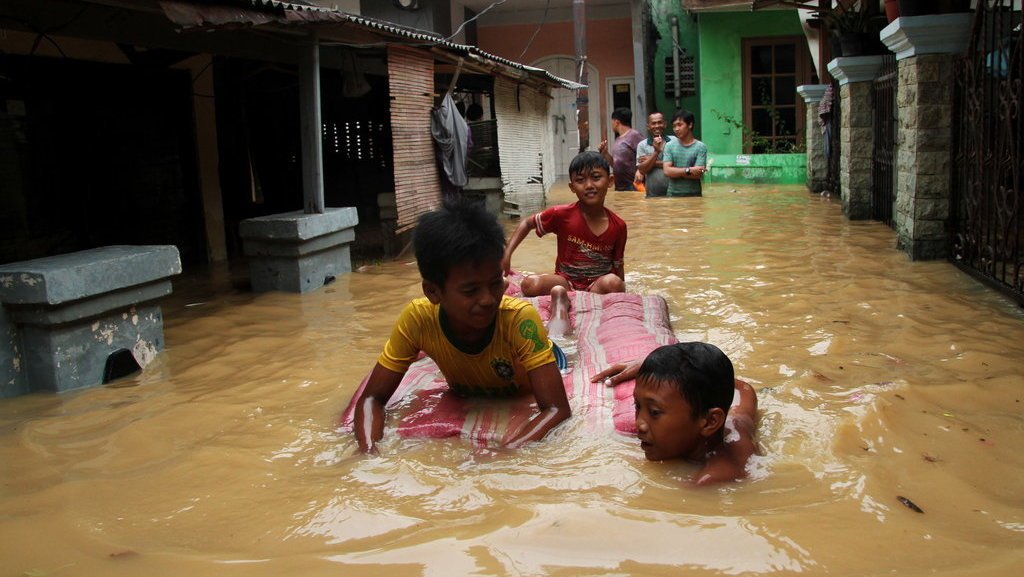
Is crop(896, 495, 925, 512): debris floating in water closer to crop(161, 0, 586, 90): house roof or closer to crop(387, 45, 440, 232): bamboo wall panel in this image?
crop(161, 0, 586, 90): house roof

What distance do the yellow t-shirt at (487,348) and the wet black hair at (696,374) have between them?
Result: 56 cm

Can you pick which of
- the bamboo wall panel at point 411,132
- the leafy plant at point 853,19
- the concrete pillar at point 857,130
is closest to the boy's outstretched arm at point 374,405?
the bamboo wall panel at point 411,132

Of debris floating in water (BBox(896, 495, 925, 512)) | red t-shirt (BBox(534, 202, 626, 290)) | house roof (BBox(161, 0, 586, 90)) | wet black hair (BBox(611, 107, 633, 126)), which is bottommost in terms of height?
debris floating in water (BBox(896, 495, 925, 512))

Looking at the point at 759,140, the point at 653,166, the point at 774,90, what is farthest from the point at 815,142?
the point at 774,90

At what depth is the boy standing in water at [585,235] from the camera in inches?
237

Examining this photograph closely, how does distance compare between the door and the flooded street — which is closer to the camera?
the flooded street

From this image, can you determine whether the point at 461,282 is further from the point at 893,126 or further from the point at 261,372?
the point at 893,126

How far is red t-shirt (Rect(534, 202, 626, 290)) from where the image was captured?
247 inches

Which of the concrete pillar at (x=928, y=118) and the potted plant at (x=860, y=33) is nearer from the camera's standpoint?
the concrete pillar at (x=928, y=118)

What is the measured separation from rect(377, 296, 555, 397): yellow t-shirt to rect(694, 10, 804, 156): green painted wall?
57.0 feet

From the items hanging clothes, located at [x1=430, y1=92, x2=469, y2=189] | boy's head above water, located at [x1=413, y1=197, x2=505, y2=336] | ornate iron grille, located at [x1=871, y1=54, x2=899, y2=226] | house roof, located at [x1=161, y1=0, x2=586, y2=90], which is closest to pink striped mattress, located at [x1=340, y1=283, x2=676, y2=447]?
boy's head above water, located at [x1=413, y1=197, x2=505, y2=336]

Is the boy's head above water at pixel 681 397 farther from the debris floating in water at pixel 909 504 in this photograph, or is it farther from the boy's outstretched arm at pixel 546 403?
the debris floating in water at pixel 909 504

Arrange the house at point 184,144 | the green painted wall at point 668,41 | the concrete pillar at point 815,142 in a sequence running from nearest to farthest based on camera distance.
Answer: the house at point 184,144, the concrete pillar at point 815,142, the green painted wall at point 668,41

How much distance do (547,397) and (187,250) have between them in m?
7.81
